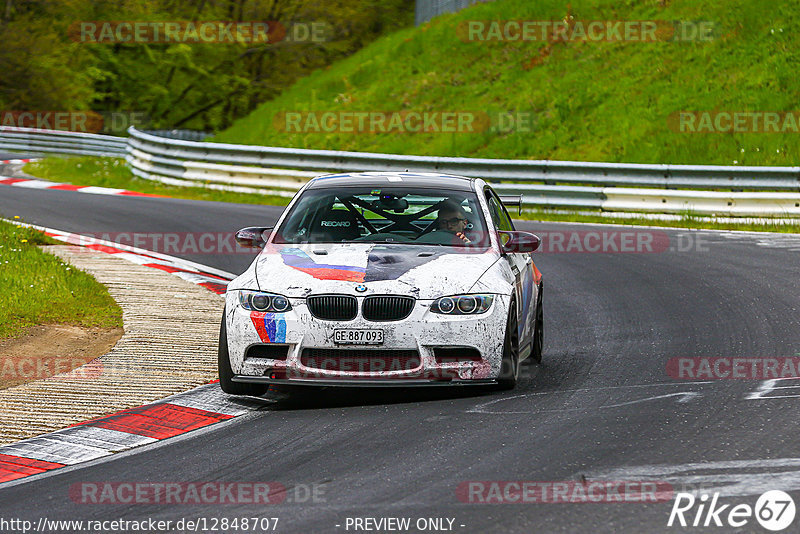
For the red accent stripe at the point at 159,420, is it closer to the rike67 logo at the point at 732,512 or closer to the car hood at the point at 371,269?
the car hood at the point at 371,269

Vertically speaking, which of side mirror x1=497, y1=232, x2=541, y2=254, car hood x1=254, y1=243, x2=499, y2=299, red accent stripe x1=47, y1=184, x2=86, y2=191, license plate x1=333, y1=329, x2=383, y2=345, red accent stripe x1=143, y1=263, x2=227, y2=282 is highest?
red accent stripe x1=47, y1=184, x2=86, y2=191

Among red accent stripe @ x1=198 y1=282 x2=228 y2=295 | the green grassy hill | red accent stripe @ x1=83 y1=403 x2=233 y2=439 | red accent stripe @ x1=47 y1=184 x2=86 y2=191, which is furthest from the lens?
red accent stripe @ x1=47 y1=184 x2=86 y2=191

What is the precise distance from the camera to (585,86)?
26969 millimetres

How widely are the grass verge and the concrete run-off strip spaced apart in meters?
0.19

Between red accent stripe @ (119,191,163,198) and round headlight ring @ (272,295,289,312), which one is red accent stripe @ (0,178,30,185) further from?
round headlight ring @ (272,295,289,312)

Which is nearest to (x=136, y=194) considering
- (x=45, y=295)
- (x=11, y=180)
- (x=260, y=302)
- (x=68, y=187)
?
(x=68, y=187)

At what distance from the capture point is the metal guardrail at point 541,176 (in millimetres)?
19344

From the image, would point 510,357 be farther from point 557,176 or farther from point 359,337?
point 557,176

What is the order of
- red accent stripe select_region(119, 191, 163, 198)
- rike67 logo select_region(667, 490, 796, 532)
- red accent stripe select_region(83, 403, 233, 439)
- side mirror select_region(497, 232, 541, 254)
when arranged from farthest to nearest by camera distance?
red accent stripe select_region(119, 191, 163, 198) < side mirror select_region(497, 232, 541, 254) < red accent stripe select_region(83, 403, 233, 439) < rike67 logo select_region(667, 490, 796, 532)

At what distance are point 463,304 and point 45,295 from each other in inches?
202

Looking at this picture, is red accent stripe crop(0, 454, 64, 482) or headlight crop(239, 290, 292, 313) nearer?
red accent stripe crop(0, 454, 64, 482)

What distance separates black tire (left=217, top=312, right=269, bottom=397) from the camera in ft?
25.1

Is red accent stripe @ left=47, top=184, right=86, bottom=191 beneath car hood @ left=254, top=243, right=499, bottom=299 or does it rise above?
above

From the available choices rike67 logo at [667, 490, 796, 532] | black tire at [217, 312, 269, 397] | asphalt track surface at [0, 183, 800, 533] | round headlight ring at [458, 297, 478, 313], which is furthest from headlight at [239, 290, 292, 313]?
rike67 logo at [667, 490, 796, 532]
